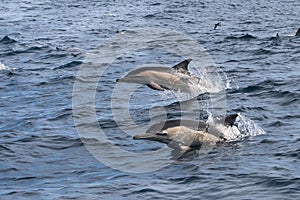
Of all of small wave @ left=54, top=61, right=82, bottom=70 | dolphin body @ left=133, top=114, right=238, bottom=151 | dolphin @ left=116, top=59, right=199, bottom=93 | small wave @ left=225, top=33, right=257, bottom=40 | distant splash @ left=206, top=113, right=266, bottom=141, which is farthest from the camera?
small wave @ left=225, top=33, right=257, bottom=40

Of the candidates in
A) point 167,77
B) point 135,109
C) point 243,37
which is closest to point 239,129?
point 167,77

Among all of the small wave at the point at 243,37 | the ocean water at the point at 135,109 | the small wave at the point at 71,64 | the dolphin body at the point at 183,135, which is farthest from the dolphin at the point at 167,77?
the small wave at the point at 243,37

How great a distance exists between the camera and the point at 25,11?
47.9 m

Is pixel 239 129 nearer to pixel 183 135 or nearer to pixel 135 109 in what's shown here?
pixel 183 135

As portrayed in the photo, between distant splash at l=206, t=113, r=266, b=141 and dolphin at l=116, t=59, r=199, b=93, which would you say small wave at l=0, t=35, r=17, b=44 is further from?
distant splash at l=206, t=113, r=266, b=141

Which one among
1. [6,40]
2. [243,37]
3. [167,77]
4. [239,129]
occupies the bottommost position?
[6,40]

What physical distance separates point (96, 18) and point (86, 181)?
30.7m

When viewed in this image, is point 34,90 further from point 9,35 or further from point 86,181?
point 9,35

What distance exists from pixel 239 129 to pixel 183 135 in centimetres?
157

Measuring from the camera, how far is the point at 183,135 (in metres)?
13.6

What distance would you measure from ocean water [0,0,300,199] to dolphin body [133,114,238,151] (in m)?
0.27

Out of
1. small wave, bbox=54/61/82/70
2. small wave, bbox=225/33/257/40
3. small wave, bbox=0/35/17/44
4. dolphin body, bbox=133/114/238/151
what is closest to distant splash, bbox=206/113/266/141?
dolphin body, bbox=133/114/238/151

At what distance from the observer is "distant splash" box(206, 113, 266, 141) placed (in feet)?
46.2

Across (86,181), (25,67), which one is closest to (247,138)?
(86,181)
